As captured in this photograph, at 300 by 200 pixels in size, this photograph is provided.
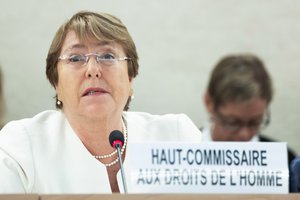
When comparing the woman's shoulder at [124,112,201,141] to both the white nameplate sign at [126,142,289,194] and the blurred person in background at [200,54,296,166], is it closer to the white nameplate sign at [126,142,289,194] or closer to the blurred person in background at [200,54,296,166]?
the blurred person in background at [200,54,296,166]

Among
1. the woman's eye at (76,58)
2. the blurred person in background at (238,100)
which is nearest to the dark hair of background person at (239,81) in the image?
the blurred person in background at (238,100)

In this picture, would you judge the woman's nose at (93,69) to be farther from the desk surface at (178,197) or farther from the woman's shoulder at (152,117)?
the desk surface at (178,197)

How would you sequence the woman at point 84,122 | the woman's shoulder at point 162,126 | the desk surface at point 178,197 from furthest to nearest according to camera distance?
the woman's shoulder at point 162,126 < the woman at point 84,122 < the desk surface at point 178,197

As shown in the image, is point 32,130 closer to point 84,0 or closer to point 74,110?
point 74,110

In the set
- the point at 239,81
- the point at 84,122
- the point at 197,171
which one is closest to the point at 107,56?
the point at 84,122

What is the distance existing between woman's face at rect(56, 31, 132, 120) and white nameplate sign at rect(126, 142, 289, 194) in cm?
46

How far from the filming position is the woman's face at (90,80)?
6.70 ft

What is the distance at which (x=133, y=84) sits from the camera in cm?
219

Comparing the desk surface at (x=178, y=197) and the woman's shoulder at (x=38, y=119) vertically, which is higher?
the woman's shoulder at (x=38, y=119)

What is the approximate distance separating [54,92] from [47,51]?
151 millimetres

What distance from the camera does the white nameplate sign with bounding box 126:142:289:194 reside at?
5.29ft

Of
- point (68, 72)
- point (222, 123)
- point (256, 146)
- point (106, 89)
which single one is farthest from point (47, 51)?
point (256, 146)

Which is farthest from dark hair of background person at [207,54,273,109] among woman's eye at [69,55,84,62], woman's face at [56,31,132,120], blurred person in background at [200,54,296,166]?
woman's eye at [69,55,84,62]

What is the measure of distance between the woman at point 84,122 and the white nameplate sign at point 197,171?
40cm
